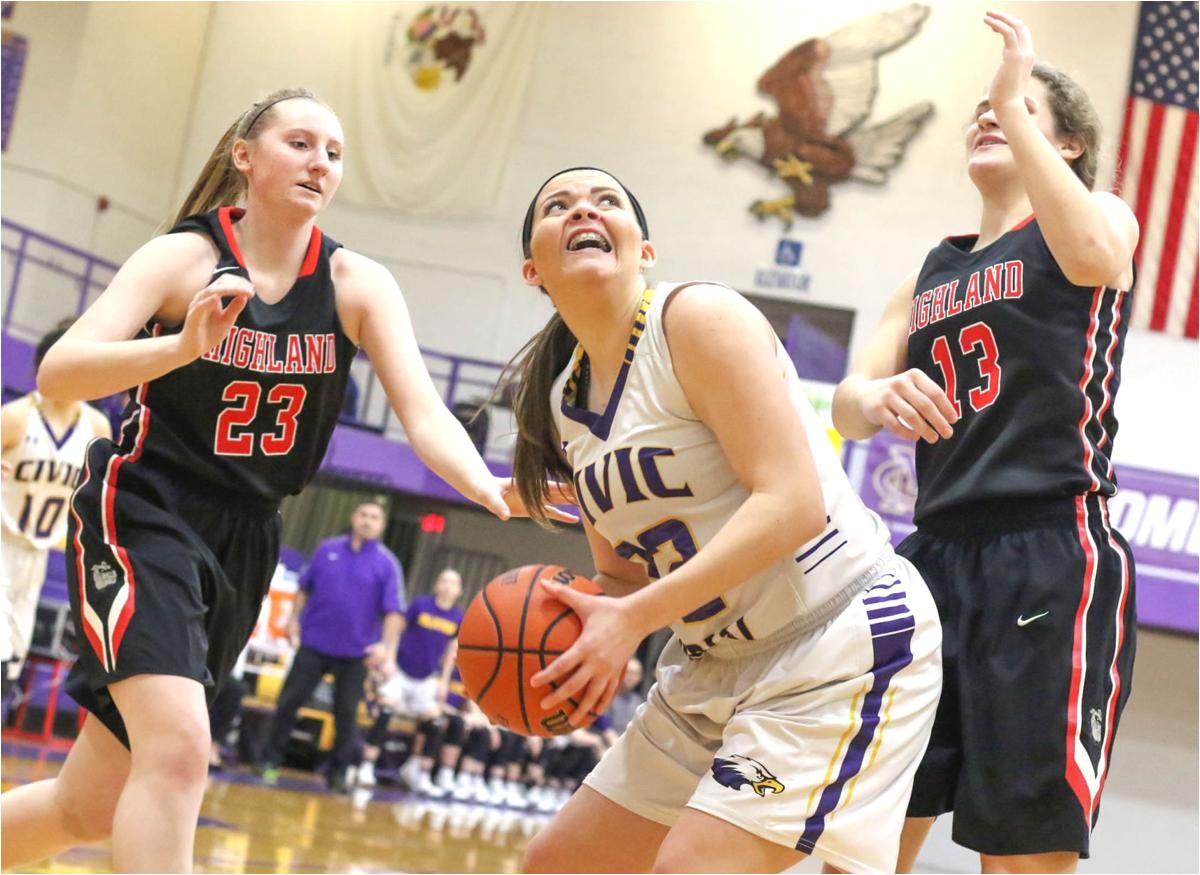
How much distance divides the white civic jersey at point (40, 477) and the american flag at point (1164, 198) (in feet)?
39.3

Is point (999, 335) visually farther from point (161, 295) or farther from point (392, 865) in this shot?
point (392, 865)

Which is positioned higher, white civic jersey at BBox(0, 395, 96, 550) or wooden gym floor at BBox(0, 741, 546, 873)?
white civic jersey at BBox(0, 395, 96, 550)

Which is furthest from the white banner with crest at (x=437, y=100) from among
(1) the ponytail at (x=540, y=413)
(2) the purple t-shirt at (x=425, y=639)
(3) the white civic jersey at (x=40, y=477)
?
(1) the ponytail at (x=540, y=413)

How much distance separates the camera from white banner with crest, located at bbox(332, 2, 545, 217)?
1761 centimetres

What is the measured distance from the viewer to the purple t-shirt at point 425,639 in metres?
11.0

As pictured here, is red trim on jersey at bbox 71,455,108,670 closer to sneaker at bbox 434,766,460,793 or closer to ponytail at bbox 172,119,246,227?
ponytail at bbox 172,119,246,227

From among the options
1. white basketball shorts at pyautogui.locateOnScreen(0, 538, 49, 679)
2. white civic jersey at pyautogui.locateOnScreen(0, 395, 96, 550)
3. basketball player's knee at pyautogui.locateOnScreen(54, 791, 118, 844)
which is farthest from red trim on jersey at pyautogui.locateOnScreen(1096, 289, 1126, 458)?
white basketball shorts at pyautogui.locateOnScreen(0, 538, 49, 679)

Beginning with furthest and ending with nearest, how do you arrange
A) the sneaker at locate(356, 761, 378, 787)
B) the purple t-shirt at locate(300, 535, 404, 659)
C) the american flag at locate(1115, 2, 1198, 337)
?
the american flag at locate(1115, 2, 1198, 337) < the sneaker at locate(356, 761, 378, 787) < the purple t-shirt at locate(300, 535, 404, 659)

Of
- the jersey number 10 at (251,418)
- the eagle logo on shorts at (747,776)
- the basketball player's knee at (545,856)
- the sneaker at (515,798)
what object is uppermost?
the jersey number 10 at (251,418)

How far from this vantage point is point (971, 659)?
2586 millimetres

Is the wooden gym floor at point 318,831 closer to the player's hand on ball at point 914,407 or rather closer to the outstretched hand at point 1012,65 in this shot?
the player's hand on ball at point 914,407

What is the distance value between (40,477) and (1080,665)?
18.9ft

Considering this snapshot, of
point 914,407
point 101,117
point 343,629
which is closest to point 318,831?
point 343,629

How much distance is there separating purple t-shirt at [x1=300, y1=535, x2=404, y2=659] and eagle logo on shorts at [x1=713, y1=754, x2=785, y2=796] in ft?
24.6
